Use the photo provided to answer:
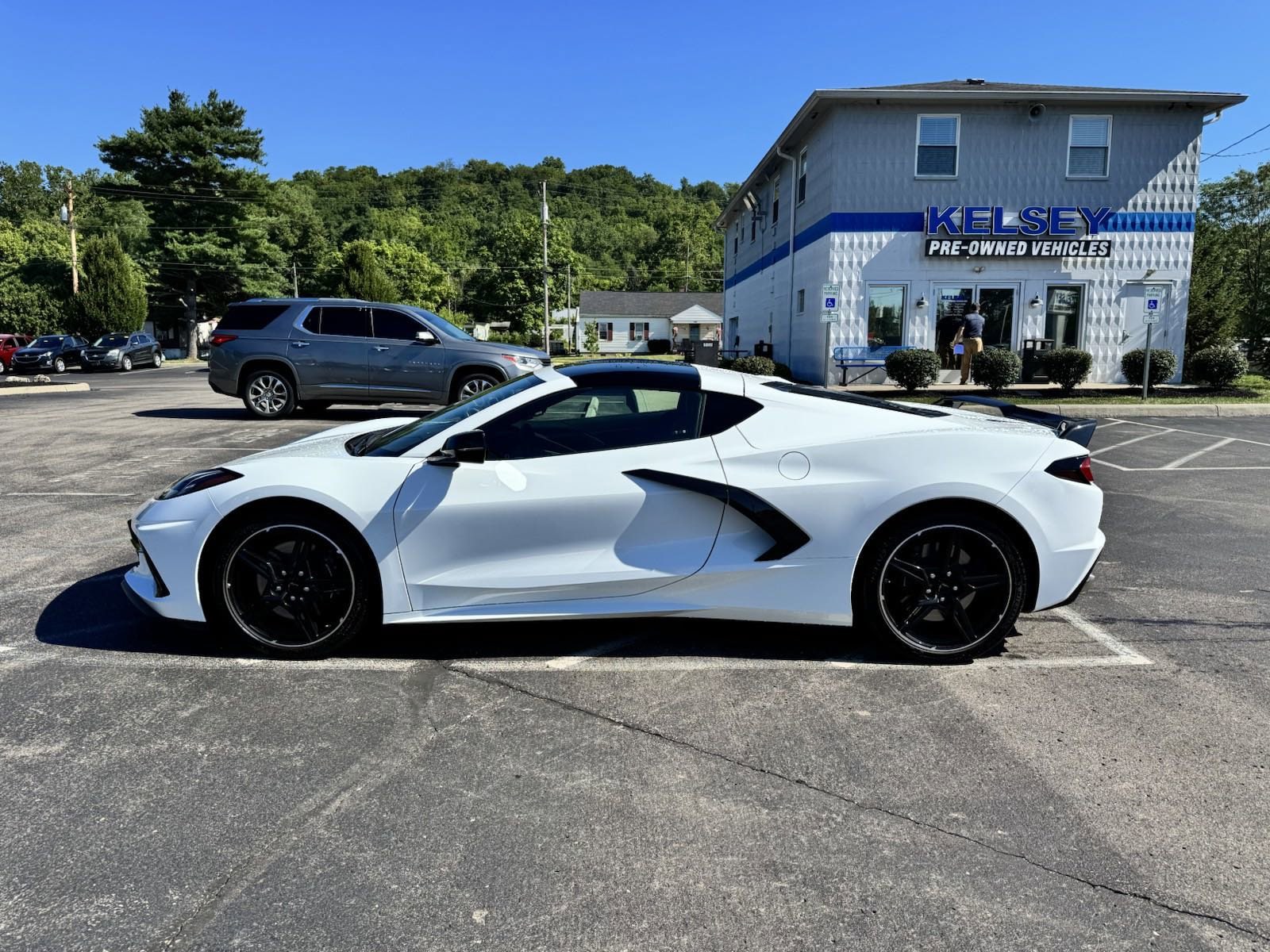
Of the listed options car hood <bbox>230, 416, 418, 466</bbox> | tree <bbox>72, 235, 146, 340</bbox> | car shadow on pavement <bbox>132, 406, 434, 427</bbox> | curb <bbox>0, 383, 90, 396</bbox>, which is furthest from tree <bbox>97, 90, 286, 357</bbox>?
car hood <bbox>230, 416, 418, 466</bbox>

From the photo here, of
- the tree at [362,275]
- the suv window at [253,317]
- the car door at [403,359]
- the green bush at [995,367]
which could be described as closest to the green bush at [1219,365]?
the green bush at [995,367]

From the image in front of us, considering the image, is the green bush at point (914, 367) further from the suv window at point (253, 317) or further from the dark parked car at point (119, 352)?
the dark parked car at point (119, 352)

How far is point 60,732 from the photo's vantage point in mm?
3293

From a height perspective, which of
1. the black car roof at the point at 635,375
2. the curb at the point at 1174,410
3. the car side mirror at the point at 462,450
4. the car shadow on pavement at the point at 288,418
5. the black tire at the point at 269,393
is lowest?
the car shadow on pavement at the point at 288,418

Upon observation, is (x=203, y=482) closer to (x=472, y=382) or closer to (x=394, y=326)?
(x=472, y=382)

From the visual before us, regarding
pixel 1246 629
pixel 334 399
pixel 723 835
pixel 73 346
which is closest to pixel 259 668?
pixel 723 835

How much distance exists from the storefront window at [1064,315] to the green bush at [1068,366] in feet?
9.28

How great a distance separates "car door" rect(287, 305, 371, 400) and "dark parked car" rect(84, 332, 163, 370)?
88.0ft

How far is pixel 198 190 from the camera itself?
5097cm

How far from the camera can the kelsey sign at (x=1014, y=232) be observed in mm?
→ 20562

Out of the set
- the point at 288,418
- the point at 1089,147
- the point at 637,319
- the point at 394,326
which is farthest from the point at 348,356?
the point at 637,319

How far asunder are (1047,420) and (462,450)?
2945 millimetres

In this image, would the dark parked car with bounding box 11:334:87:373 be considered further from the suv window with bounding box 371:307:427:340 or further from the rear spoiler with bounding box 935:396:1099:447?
the rear spoiler with bounding box 935:396:1099:447

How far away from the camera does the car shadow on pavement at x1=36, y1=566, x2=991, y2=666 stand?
4.11 m
